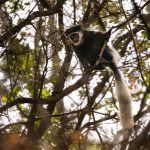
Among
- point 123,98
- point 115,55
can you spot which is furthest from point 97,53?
point 123,98

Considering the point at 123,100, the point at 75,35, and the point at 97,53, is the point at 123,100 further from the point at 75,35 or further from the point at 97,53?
the point at 75,35

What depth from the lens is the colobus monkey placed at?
381 centimetres

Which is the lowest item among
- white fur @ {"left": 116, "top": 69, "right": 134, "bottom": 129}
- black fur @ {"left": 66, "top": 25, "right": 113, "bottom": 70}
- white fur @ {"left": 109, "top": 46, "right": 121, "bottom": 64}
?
white fur @ {"left": 116, "top": 69, "right": 134, "bottom": 129}

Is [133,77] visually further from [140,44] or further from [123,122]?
[123,122]

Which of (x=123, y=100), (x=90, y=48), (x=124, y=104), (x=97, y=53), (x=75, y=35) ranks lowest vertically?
(x=124, y=104)

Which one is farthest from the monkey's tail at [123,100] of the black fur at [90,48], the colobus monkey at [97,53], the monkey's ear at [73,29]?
the monkey's ear at [73,29]

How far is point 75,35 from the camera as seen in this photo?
4.71 meters

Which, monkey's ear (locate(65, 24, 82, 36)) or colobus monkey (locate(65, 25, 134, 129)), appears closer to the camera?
colobus monkey (locate(65, 25, 134, 129))

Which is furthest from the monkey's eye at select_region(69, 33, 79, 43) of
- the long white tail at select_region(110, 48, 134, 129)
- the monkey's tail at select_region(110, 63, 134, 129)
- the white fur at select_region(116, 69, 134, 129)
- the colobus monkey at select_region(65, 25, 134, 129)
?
the white fur at select_region(116, 69, 134, 129)

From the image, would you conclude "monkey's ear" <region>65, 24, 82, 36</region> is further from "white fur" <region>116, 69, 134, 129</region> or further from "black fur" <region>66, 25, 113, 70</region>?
"white fur" <region>116, 69, 134, 129</region>

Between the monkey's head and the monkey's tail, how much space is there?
25.7 inches

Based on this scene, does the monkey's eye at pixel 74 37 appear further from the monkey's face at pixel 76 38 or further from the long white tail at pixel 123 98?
the long white tail at pixel 123 98

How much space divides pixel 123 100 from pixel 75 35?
134 centimetres

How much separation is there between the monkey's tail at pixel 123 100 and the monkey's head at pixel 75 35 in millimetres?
653
